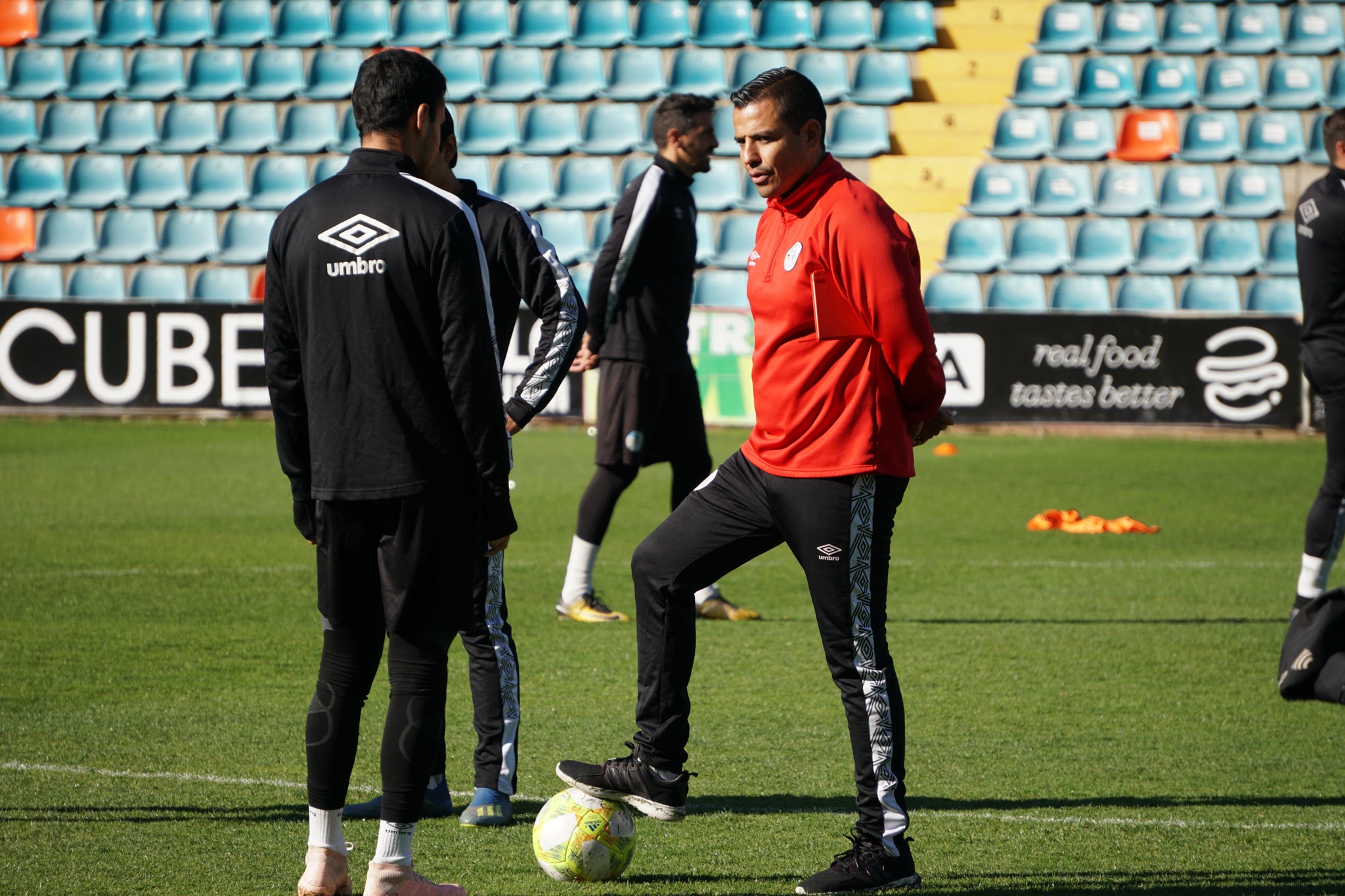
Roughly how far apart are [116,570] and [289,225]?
17.3ft

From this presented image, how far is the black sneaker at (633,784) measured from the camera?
377cm

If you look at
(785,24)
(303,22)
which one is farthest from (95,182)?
(785,24)

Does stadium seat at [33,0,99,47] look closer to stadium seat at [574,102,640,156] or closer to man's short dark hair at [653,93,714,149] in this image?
stadium seat at [574,102,640,156]

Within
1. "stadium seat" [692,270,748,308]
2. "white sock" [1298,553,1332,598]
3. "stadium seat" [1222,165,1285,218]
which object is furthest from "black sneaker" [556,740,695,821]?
"stadium seat" [1222,165,1285,218]

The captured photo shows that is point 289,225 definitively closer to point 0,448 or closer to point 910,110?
point 0,448

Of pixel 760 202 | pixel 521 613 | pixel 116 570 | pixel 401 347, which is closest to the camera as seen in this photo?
pixel 401 347

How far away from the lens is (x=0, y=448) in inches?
525

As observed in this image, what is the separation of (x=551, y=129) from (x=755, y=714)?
14.4 metres

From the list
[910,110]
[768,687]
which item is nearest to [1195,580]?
[768,687]

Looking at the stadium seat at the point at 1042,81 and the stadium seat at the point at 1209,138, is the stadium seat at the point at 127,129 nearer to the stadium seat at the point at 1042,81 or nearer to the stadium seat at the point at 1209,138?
the stadium seat at the point at 1042,81

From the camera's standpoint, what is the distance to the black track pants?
3.59 m

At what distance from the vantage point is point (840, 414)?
3.61m

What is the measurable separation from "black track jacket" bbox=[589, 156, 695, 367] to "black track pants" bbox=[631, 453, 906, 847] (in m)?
3.03

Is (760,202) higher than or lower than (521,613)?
higher
